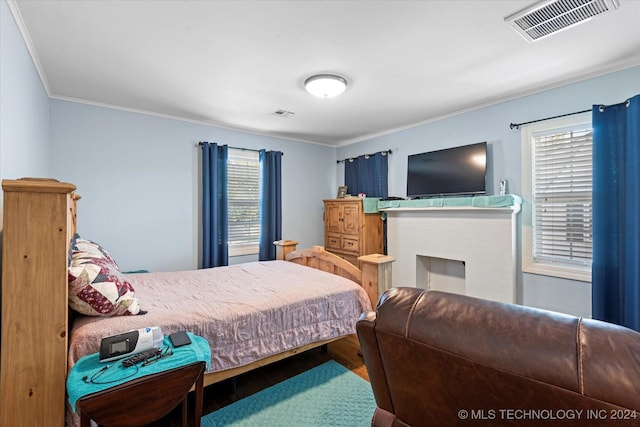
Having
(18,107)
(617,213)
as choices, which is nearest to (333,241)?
(617,213)

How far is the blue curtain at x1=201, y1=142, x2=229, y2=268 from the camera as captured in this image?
3.82 metres

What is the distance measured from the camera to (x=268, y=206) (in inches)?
174

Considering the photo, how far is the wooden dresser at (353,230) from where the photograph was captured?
4145mm

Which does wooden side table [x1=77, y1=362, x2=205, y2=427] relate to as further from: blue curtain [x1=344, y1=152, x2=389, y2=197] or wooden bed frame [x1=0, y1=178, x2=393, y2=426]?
blue curtain [x1=344, y1=152, x2=389, y2=197]

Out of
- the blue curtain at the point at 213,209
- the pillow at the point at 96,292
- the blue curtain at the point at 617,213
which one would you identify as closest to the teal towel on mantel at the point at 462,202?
the blue curtain at the point at 617,213

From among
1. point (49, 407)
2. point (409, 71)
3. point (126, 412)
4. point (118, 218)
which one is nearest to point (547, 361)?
point (126, 412)

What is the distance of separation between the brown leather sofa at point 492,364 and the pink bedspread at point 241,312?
41.2 inches

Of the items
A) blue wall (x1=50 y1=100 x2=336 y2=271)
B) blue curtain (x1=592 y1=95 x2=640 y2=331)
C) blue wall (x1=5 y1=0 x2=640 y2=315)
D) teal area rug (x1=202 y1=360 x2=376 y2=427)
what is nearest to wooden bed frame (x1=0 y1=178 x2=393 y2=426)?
teal area rug (x1=202 y1=360 x2=376 y2=427)

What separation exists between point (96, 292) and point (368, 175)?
12.7 ft

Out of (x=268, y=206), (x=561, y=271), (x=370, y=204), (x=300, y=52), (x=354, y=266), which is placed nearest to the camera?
(x=300, y=52)

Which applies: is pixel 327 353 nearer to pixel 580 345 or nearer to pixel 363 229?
pixel 363 229

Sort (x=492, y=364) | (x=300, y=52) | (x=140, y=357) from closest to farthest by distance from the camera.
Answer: (x=492, y=364), (x=140, y=357), (x=300, y=52)

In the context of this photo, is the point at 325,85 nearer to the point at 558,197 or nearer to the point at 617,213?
the point at 558,197

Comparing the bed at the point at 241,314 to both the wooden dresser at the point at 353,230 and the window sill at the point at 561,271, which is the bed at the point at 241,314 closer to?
the wooden dresser at the point at 353,230
